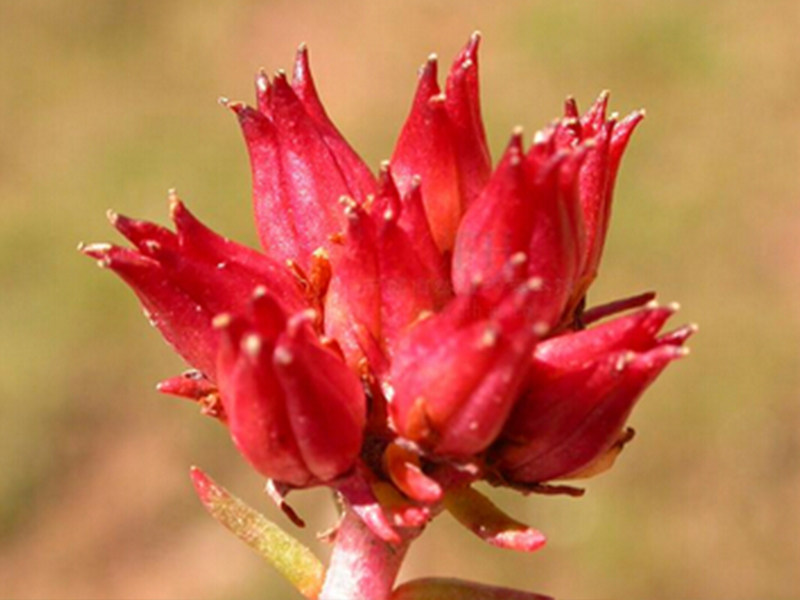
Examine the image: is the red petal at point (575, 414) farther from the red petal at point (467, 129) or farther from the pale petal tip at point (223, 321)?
the pale petal tip at point (223, 321)

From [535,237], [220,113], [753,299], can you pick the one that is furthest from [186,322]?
[220,113]

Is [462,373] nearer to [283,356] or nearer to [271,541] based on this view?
[283,356]

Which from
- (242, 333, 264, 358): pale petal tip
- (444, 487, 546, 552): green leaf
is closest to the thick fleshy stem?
(444, 487, 546, 552): green leaf

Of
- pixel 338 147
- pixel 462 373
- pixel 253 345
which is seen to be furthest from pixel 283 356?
pixel 338 147

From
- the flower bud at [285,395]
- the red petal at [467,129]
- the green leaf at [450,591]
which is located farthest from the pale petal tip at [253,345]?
the green leaf at [450,591]

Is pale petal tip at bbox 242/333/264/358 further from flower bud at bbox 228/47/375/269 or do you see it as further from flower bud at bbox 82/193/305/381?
flower bud at bbox 228/47/375/269

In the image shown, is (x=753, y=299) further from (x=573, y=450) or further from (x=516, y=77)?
(x=573, y=450)
